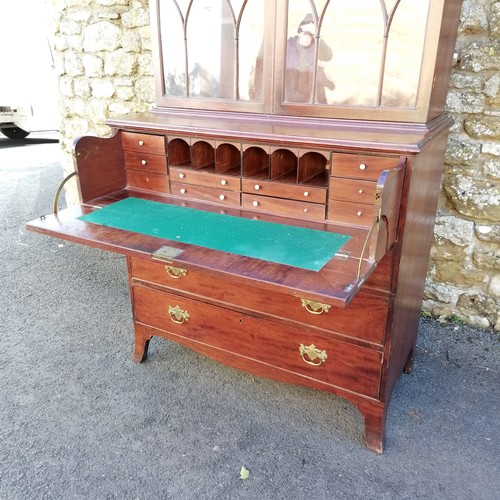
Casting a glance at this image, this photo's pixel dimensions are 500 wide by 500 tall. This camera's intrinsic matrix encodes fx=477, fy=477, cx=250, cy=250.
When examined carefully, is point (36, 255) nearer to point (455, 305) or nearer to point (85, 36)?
point (85, 36)

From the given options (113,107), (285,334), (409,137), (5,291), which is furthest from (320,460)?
(113,107)

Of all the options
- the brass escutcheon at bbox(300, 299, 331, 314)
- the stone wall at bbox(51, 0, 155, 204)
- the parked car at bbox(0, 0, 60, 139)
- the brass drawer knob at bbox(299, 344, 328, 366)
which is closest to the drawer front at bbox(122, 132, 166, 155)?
the brass escutcheon at bbox(300, 299, 331, 314)

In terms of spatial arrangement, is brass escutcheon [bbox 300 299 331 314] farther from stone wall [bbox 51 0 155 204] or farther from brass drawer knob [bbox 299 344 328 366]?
stone wall [bbox 51 0 155 204]

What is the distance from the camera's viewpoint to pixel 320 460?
2061 millimetres

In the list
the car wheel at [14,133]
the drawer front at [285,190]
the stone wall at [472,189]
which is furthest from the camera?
the car wheel at [14,133]

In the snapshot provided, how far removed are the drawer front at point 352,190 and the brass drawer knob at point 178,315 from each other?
94 centimetres

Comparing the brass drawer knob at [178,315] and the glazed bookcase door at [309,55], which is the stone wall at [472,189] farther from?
the brass drawer knob at [178,315]

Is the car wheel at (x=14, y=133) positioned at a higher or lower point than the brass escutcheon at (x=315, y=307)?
lower

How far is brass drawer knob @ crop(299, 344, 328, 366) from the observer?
2039mm

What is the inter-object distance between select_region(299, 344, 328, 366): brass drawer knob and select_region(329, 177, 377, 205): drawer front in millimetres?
643

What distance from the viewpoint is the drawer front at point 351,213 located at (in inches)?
72.4

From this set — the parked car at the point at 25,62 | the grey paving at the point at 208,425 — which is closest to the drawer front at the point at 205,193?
the grey paving at the point at 208,425

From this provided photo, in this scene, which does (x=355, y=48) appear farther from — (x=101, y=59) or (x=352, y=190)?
(x=101, y=59)

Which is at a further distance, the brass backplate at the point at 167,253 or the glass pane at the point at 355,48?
the glass pane at the point at 355,48
